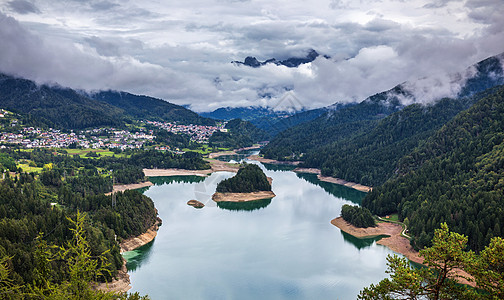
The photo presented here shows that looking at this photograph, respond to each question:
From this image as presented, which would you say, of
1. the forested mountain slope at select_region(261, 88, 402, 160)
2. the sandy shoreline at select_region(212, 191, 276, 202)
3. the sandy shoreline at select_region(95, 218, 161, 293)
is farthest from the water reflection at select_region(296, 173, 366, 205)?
the forested mountain slope at select_region(261, 88, 402, 160)

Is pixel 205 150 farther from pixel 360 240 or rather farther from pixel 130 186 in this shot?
pixel 360 240

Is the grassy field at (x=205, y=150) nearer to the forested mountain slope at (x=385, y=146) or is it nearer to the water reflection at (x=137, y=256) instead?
the forested mountain slope at (x=385, y=146)

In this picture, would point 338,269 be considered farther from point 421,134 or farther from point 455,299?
point 421,134

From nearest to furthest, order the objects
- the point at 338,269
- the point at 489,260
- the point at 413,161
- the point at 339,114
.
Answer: the point at 489,260, the point at 338,269, the point at 413,161, the point at 339,114

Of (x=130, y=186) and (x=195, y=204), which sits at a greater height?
(x=130, y=186)

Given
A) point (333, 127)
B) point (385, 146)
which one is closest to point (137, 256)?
point (385, 146)

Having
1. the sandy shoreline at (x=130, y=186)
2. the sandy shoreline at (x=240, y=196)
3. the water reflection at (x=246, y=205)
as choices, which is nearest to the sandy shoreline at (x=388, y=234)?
the water reflection at (x=246, y=205)

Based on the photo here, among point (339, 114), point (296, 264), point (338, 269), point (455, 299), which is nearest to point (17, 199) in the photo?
point (296, 264)
